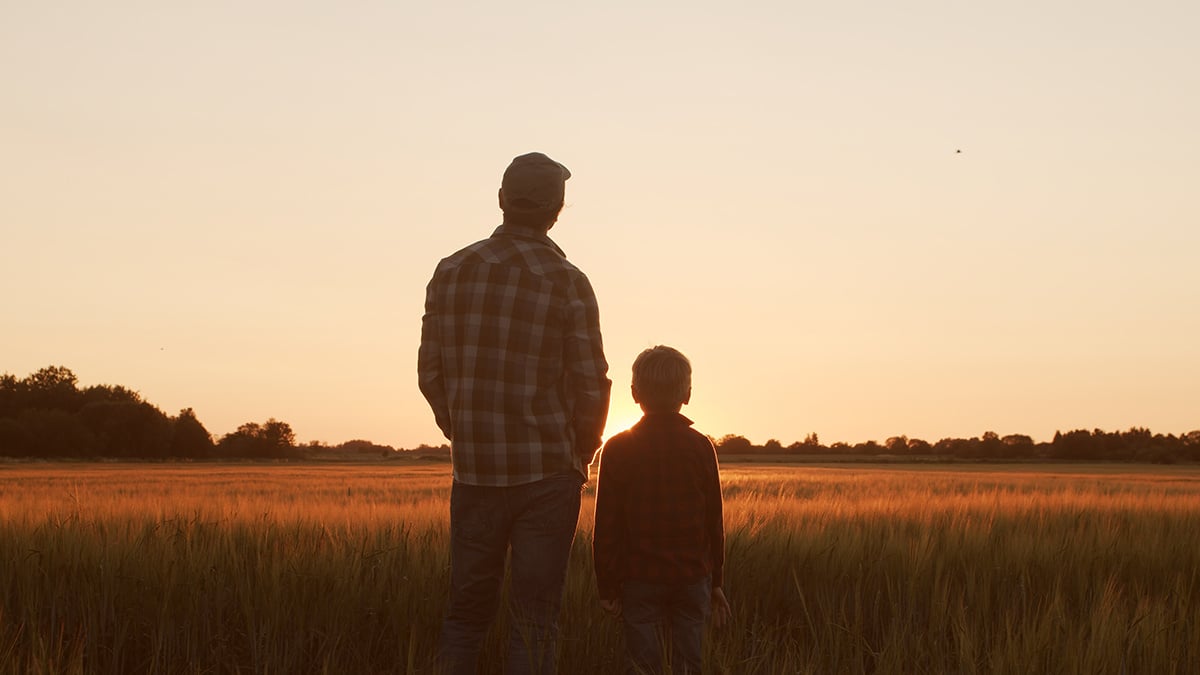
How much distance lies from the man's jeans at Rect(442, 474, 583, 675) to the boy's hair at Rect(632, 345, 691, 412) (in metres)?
0.44

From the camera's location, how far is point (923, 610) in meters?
4.85

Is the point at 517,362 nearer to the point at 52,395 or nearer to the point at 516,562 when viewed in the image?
the point at 516,562

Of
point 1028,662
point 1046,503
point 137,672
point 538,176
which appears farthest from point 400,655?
point 1046,503

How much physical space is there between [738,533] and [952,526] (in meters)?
2.24

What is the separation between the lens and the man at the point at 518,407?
314cm

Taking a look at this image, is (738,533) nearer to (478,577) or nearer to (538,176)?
(478,577)

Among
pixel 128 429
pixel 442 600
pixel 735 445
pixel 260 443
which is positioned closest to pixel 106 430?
pixel 128 429

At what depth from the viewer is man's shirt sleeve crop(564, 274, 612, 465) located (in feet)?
10.5

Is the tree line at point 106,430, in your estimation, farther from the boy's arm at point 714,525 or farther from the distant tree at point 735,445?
the boy's arm at point 714,525

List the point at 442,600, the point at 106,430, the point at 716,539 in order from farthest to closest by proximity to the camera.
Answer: the point at 106,430, the point at 442,600, the point at 716,539

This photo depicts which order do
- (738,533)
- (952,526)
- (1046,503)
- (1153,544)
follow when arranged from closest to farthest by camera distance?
(738,533) → (1153,544) → (952,526) → (1046,503)

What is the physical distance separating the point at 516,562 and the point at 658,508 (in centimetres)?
57

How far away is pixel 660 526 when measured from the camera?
331cm

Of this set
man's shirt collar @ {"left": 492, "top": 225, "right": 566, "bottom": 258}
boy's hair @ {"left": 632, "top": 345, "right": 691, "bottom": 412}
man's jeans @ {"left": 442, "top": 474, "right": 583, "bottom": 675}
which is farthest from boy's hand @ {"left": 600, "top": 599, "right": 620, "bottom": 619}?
man's shirt collar @ {"left": 492, "top": 225, "right": 566, "bottom": 258}
